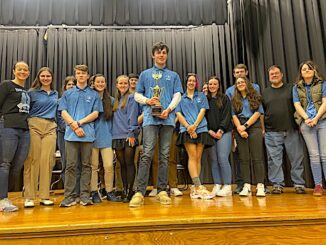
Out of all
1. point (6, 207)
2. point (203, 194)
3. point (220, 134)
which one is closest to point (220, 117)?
point (220, 134)

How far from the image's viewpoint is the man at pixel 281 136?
312cm

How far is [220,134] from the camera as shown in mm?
2938

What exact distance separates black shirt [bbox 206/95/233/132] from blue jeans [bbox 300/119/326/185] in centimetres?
74

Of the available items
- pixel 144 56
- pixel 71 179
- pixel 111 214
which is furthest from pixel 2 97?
pixel 144 56

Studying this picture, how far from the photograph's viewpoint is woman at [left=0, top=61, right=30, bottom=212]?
94.5 inches

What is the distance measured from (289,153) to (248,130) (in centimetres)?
53

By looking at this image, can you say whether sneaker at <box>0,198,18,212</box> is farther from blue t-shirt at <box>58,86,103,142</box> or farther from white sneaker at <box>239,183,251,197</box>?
white sneaker at <box>239,183,251,197</box>

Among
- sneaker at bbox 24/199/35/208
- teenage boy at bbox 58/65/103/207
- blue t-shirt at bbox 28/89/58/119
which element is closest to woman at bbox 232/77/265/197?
teenage boy at bbox 58/65/103/207

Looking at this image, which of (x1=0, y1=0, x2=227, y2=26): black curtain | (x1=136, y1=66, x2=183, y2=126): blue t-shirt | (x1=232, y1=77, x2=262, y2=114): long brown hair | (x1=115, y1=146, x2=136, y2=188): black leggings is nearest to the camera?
(x1=136, y1=66, x2=183, y2=126): blue t-shirt

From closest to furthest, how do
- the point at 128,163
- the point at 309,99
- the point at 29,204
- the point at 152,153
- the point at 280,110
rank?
1. the point at 152,153
2. the point at 29,204
3. the point at 128,163
4. the point at 309,99
5. the point at 280,110

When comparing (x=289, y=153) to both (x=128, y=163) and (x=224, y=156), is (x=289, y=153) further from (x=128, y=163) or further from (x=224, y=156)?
(x=128, y=163)

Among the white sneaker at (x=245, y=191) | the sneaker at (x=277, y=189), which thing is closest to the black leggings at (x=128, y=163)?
the white sneaker at (x=245, y=191)

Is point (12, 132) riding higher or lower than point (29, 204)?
higher

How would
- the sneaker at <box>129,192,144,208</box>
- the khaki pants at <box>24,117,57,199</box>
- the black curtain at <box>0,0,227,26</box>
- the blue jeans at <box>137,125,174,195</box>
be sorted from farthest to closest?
the black curtain at <box>0,0,227,26</box>, the khaki pants at <box>24,117,57,199</box>, the blue jeans at <box>137,125,174,195</box>, the sneaker at <box>129,192,144,208</box>
